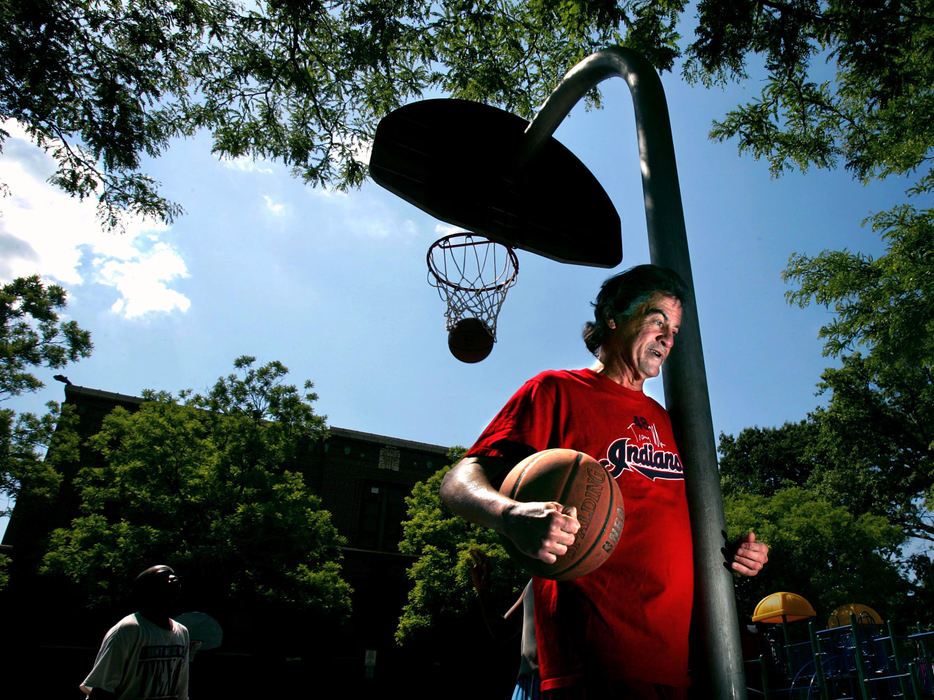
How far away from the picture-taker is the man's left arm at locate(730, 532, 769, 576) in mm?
2186

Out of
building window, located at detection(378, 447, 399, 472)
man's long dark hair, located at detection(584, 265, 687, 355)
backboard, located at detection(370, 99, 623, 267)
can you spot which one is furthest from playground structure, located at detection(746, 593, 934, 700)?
building window, located at detection(378, 447, 399, 472)

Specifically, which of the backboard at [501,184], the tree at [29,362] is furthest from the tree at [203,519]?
the backboard at [501,184]

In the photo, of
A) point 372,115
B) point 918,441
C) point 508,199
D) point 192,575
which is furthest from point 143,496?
point 918,441

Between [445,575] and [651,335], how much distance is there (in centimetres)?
1958

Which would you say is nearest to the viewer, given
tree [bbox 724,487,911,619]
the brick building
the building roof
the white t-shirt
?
the white t-shirt

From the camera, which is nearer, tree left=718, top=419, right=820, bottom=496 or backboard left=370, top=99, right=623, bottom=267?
backboard left=370, top=99, right=623, bottom=267

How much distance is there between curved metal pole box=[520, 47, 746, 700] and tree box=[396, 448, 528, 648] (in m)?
17.7

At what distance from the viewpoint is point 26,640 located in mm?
20891

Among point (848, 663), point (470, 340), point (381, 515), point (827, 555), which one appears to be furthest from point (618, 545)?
point (381, 515)

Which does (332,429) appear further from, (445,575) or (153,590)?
(153,590)

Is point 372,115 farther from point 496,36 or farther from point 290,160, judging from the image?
point 496,36

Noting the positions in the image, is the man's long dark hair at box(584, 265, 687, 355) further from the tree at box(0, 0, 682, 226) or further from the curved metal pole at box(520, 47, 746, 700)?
the tree at box(0, 0, 682, 226)

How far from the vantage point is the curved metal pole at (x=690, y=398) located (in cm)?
201

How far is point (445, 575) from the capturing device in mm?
20391
